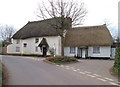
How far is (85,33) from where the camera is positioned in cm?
5025

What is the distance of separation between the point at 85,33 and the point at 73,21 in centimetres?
1079

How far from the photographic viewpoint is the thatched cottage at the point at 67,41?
153 ft

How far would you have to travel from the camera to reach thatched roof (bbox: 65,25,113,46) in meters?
46.3

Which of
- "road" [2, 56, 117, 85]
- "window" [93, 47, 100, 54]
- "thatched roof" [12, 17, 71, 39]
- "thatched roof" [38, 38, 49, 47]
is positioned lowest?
"road" [2, 56, 117, 85]

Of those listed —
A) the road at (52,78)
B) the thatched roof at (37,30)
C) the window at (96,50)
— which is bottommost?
the road at (52,78)

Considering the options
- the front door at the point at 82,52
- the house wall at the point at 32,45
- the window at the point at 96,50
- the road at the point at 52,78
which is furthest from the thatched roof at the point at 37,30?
the road at the point at 52,78

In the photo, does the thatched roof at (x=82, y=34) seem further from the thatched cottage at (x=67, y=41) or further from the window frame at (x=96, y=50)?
the window frame at (x=96, y=50)

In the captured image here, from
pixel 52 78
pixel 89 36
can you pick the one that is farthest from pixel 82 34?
pixel 52 78

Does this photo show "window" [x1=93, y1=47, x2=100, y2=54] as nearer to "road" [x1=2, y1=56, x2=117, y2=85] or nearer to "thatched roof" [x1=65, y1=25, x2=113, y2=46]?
"thatched roof" [x1=65, y1=25, x2=113, y2=46]

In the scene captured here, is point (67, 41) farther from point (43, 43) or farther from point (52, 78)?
point (52, 78)

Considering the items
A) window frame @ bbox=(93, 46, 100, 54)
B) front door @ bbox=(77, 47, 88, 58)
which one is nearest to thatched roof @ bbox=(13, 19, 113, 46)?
window frame @ bbox=(93, 46, 100, 54)

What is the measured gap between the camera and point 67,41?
2024 inches

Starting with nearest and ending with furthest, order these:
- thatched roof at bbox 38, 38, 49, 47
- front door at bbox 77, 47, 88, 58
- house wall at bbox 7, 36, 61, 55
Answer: front door at bbox 77, 47, 88, 58
house wall at bbox 7, 36, 61, 55
thatched roof at bbox 38, 38, 49, 47

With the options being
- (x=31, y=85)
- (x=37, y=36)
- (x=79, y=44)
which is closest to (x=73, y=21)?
(x=79, y=44)
